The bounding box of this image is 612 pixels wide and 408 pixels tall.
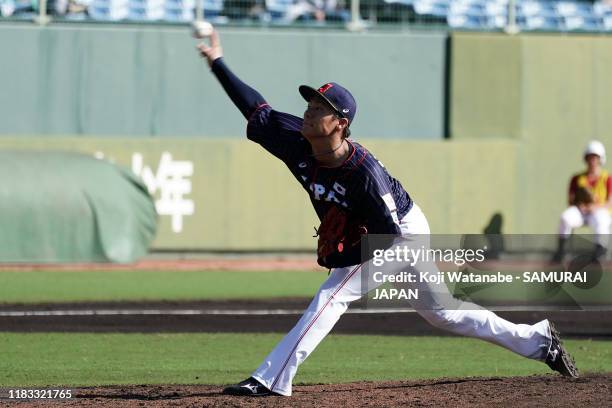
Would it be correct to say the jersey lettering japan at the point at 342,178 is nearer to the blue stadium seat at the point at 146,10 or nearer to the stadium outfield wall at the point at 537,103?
the blue stadium seat at the point at 146,10

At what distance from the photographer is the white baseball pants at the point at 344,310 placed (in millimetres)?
6762

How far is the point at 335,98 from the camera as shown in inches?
270

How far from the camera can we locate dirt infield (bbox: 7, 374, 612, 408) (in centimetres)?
680

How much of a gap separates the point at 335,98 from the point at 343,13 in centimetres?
1245

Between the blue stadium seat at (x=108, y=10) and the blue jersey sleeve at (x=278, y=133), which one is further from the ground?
the blue stadium seat at (x=108, y=10)

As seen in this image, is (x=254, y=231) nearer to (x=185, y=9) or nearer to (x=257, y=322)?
(x=185, y=9)

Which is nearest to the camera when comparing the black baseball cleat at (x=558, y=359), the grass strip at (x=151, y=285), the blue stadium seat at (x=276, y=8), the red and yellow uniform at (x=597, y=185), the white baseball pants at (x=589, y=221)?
the black baseball cleat at (x=558, y=359)

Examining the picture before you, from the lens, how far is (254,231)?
18.3m

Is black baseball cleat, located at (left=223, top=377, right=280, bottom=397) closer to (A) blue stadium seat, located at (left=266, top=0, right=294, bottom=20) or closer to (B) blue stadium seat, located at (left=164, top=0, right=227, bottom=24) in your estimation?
(B) blue stadium seat, located at (left=164, top=0, right=227, bottom=24)

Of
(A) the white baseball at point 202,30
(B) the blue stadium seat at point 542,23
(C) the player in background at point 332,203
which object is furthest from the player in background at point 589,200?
(A) the white baseball at point 202,30

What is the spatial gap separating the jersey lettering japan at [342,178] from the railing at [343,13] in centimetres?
1157

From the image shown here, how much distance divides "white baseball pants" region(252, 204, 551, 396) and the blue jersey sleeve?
790 millimetres

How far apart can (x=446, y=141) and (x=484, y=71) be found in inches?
54.2

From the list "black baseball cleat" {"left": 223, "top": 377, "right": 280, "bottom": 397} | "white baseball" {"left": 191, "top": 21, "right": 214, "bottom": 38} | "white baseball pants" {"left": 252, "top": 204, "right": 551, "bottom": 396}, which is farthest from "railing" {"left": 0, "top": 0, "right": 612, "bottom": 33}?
"black baseball cleat" {"left": 223, "top": 377, "right": 280, "bottom": 397}
